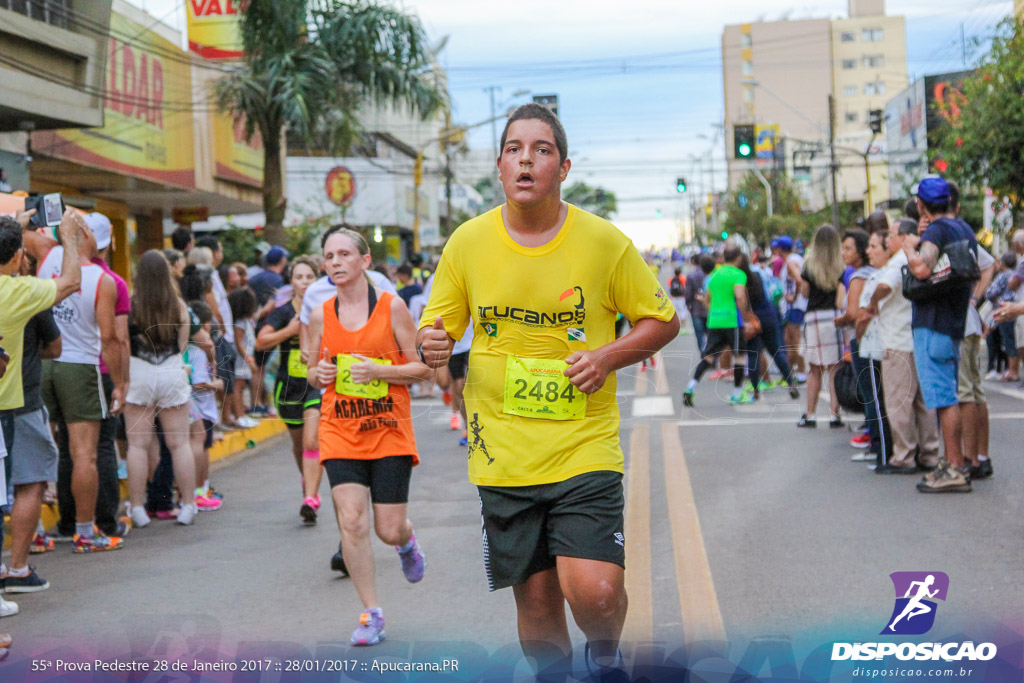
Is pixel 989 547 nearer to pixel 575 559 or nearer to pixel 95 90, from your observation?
pixel 575 559

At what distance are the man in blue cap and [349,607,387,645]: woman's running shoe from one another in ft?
14.7

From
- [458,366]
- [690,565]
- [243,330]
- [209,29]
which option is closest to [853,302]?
[690,565]

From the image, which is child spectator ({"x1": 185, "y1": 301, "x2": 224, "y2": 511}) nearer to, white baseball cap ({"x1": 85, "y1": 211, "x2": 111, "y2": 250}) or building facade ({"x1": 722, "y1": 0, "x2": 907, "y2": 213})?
white baseball cap ({"x1": 85, "y1": 211, "x2": 111, "y2": 250})

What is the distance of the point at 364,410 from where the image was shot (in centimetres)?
565

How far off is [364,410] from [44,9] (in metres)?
13.4

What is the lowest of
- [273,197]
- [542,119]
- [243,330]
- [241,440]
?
[241,440]

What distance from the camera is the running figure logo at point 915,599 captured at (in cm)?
514

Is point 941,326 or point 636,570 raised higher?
point 941,326

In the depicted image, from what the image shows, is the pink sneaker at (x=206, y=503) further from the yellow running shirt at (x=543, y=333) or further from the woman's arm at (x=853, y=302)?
the yellow running shirt at (x=543, y=333)

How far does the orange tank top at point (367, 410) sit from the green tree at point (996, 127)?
15640 mm

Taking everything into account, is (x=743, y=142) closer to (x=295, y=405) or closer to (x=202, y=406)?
(x=202, y=406)

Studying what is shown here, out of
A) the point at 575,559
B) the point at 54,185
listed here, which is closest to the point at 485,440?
the point at 575,559

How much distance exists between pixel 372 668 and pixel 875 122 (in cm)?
3723

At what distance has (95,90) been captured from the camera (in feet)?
55.4
